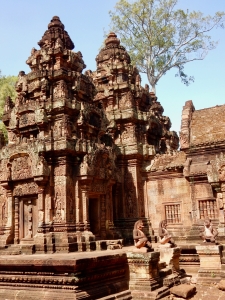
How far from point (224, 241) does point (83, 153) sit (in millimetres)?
5750

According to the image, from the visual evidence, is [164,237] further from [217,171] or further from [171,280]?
[217,171]

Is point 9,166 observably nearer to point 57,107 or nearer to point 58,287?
point 57,107

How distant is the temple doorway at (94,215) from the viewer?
13.9 m

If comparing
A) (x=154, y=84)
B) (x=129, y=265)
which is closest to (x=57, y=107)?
(x=129, y=265)

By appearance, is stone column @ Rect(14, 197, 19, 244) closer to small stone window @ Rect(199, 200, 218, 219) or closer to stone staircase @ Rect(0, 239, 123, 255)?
stone staircase @ Rect(0, 239, 123, 255)

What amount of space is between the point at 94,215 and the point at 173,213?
3.49 metres

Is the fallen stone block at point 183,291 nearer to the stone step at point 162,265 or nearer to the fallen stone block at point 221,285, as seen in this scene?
the fallen stone block at point 221,285

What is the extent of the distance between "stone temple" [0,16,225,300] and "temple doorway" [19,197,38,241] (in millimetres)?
37

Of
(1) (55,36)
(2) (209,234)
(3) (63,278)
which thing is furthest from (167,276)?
(1) (55,36)

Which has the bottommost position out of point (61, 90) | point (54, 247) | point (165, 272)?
point (165, 272)

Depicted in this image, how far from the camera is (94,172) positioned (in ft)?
42.7

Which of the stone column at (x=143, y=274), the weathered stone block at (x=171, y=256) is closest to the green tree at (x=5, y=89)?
the weathered stone block at (x=171, y=256)

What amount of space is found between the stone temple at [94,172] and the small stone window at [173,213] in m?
0.02

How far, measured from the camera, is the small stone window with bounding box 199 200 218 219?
13.5 m
